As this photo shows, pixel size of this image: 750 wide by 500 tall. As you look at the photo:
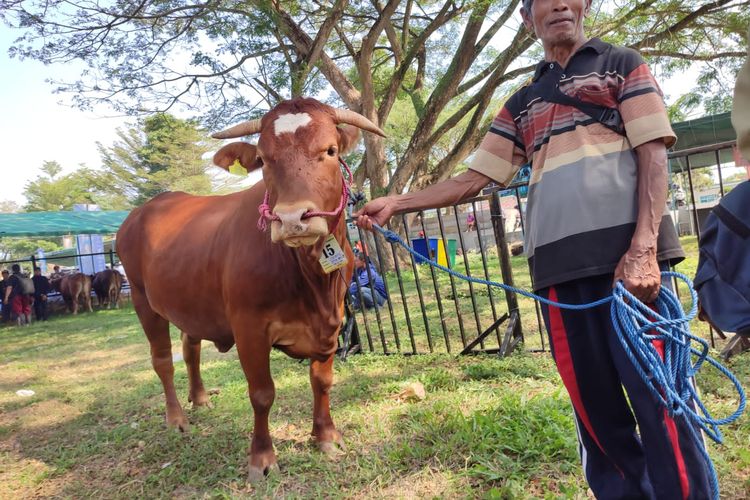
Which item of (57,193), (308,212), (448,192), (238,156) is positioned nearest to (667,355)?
(448,192)

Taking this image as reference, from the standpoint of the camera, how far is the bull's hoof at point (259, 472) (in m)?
2.68

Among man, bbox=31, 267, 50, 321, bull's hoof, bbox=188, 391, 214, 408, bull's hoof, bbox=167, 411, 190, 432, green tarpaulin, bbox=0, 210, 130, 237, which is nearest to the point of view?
bull's hoof, bbox=167, 411, 190, 432

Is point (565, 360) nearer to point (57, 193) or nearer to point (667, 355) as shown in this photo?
point (667, 355)

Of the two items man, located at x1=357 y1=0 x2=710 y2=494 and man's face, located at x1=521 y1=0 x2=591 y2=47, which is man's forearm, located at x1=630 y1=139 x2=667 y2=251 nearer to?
man, located at x1=357 y1=0 x2=710 y2=494

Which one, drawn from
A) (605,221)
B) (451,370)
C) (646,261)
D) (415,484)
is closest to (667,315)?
(646,261)

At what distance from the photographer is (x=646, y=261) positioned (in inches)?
57.1

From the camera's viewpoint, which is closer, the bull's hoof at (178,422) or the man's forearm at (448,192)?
the man's forearm at (448,192)

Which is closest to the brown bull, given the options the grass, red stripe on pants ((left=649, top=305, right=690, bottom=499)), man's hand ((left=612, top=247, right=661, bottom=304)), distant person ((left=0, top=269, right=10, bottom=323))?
the grass

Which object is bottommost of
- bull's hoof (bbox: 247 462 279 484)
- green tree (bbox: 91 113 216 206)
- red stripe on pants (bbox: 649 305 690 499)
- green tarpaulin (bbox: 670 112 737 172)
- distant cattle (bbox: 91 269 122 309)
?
bull's hoof (bbox: 247 462 279 484)

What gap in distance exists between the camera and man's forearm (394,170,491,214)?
1976mm

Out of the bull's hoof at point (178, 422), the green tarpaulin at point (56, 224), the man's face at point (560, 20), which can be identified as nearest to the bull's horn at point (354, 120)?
the man's face at point (560, 20)

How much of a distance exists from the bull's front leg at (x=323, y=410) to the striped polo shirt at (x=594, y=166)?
5.74 ft

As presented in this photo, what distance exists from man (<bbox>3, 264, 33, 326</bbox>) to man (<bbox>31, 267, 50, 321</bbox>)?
31 centimetres

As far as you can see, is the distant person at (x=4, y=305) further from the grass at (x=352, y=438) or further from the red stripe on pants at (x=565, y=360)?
the red stripe on pants at (x=565, y=360)
